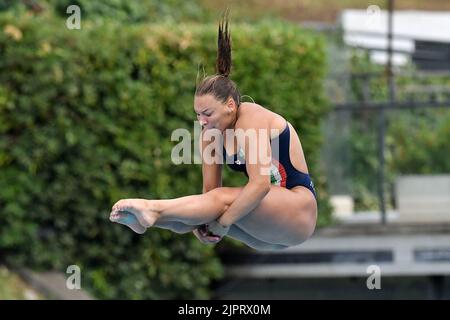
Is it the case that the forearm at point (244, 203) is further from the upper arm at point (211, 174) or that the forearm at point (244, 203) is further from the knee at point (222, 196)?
the upper arm at point (211, 174)

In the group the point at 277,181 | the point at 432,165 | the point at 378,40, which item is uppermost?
the point at 378,40

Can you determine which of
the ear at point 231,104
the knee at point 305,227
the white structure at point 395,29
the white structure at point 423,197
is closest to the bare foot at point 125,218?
the ear at point 231,104

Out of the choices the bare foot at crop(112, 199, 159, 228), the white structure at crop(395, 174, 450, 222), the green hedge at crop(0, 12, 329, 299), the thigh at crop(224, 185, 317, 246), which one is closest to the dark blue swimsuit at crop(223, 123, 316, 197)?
the thigh at crop(224, 185, 317, 246)

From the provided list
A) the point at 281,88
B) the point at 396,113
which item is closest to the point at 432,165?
the point at 396,113

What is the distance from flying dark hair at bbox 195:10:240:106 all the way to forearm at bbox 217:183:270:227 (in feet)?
1.61

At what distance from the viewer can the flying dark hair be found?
723 cm

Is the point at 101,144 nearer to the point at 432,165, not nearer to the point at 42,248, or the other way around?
the point at 42,248

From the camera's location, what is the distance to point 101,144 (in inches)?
553

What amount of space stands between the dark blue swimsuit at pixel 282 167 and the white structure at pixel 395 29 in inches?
369

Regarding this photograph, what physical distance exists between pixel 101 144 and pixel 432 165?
168 inches

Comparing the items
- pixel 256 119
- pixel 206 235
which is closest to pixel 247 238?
pixel 206 235

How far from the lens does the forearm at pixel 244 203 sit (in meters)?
7.34

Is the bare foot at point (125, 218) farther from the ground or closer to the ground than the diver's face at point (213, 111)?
closer to the ground

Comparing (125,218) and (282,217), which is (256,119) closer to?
(282,217)
